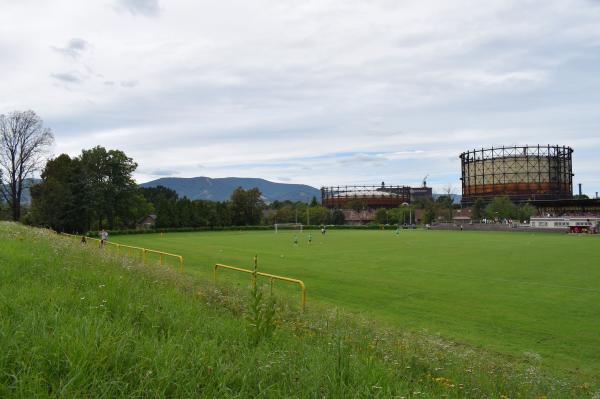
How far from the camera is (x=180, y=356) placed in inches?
182

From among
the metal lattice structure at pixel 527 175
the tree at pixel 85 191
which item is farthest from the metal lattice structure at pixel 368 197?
the tree at pixel 85 191

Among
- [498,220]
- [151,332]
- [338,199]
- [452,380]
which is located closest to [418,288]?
[452,380]

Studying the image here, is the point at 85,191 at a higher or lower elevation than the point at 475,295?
higher

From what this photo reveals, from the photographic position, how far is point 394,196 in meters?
177

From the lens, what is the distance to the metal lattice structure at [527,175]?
141 metres

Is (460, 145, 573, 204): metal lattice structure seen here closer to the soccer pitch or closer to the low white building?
the low white building

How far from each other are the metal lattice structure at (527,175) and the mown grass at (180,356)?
14544 cm

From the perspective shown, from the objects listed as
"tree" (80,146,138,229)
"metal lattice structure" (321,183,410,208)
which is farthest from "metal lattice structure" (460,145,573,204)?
"tree" (80,146,138,229)

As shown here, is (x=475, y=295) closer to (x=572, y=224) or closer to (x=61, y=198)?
(x=61, y=198)

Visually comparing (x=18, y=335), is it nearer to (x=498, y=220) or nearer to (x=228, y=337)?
(x=228, y=337)

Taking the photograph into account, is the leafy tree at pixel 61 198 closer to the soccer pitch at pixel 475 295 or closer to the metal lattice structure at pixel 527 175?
the soccer pitch at pixel 475 295

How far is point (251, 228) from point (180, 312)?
90.9 metres

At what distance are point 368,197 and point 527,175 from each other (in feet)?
180

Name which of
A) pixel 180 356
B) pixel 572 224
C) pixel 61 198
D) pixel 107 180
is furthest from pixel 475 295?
pixel 572 224
